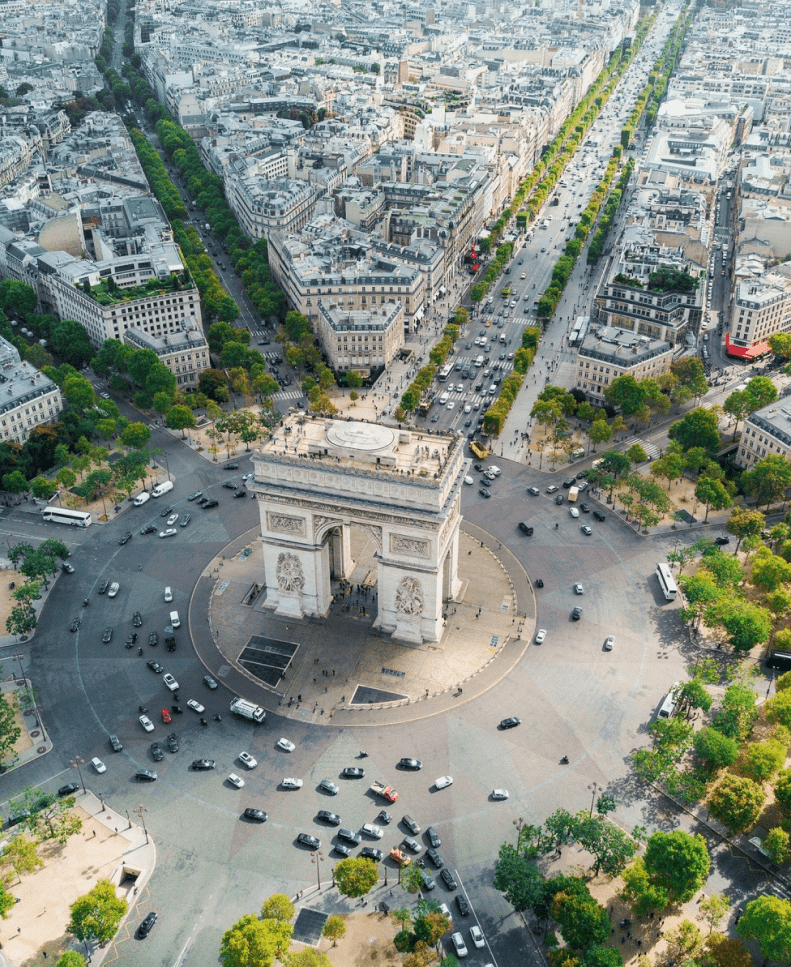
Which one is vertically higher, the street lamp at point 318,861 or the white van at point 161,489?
the white van at point 161,489

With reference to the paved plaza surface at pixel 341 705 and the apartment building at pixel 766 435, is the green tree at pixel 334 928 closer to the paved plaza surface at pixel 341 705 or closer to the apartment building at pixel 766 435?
the paved plaza surface at pixel 341 705

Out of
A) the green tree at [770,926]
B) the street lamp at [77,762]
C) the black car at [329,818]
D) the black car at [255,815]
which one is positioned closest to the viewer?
the green tree at [770,926]

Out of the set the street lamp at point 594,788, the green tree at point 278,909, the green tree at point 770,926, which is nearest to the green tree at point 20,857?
the green tree at point 278,909

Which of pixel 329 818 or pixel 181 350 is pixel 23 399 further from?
pixel 329 818

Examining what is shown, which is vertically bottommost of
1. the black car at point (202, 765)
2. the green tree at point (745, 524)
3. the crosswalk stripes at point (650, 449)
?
the black car at point (202, 765)

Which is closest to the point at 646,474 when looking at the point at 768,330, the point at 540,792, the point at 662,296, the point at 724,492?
the point at 724,492

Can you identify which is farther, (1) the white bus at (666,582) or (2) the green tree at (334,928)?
(1) the white bus at (666,582)

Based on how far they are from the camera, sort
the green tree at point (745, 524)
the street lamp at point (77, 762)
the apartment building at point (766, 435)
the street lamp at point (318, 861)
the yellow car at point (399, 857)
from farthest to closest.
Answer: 1. the apartment building at point (766, 435)
2. the green tree at point (745, 524)
3. the street lamp at point (77, 762)
4. the yellow car at point (399, 857)
5. the street lamp at point (318, 861)
